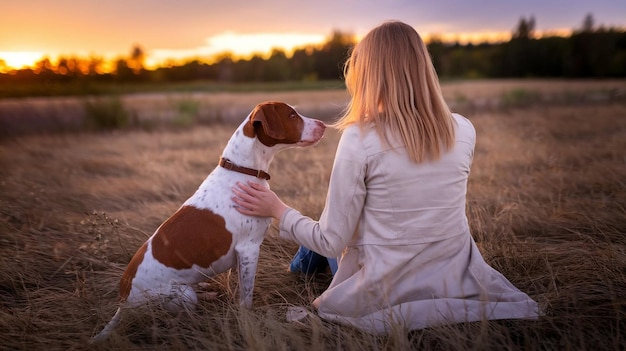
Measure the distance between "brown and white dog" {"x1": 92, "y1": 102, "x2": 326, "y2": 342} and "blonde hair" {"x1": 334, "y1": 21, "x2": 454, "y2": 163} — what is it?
2.46 ft

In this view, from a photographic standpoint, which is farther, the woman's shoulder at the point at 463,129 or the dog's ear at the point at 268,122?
the dog's ear at the point at 268,122

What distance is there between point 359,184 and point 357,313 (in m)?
0.84

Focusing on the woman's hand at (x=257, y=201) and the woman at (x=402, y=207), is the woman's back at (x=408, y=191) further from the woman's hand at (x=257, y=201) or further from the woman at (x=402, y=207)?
the woman's hand at (x=257, y=201)

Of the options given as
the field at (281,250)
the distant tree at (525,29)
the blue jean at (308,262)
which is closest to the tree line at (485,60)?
the distant tree at (525,29)

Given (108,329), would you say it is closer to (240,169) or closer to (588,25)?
(240,169)

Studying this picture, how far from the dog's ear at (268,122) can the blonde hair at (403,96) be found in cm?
68

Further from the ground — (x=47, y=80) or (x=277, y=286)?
(x=47, y=80)

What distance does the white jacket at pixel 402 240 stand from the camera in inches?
96.4

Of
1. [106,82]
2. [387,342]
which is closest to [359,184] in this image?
[387,342]

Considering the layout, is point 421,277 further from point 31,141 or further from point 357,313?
point 31,141

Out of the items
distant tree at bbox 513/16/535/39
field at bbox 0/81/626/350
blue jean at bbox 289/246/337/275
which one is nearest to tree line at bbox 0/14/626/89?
distant tree at bbox 513/16/535/39

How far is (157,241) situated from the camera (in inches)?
120

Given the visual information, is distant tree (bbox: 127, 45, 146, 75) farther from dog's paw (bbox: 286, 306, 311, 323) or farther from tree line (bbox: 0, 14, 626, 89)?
dog's paw (bbox: 286, 306, 311, 323)

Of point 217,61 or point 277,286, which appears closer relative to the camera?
point 277,286
